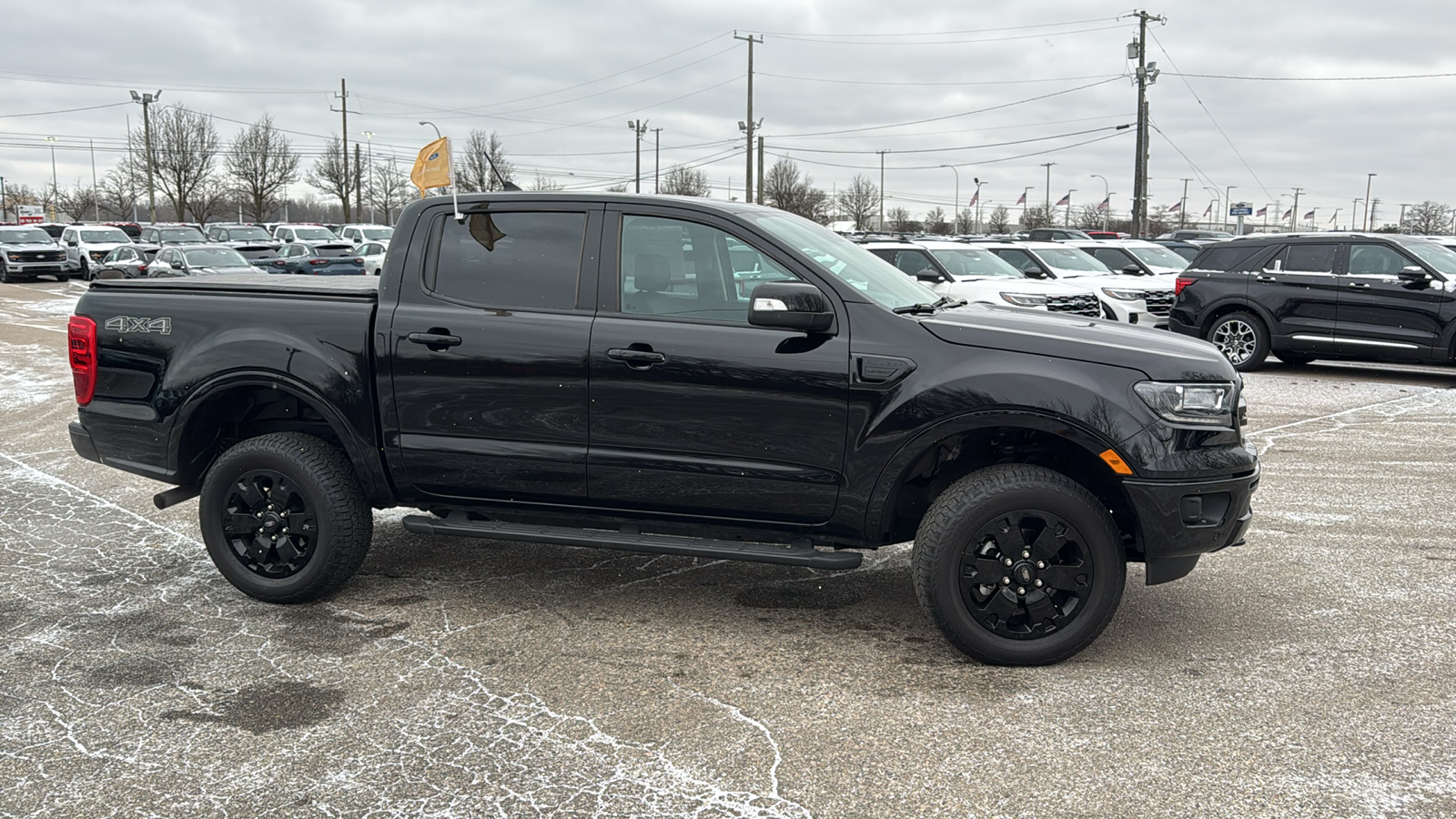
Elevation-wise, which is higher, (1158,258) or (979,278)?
(1158,258)

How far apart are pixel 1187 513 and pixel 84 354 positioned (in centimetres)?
482

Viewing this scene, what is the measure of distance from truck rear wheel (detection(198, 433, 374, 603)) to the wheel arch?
13 cm

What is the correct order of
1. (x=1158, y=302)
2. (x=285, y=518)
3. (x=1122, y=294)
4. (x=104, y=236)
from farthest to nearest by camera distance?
1. (x=104, y=236)
2. (x=1158, y=302)
3. (x=1122, y=294)
4. (x=285, y=518)

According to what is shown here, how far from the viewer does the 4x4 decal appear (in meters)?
5.10

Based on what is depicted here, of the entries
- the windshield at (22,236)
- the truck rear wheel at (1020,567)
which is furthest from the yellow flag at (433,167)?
the windshield at (22,236)

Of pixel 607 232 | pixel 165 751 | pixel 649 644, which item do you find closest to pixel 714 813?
pixel 649 644

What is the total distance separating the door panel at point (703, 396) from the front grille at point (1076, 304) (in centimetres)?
1105

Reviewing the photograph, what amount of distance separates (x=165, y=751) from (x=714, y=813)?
1.80 m

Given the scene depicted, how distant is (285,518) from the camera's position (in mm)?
4992

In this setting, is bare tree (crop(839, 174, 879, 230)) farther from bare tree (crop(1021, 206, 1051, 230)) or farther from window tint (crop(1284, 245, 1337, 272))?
window tint (crop(1284, 245, 1337, 272))

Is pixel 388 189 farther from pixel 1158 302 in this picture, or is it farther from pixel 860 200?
pixel 1158 302

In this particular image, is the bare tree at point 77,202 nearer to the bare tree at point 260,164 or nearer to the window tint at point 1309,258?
the bare tree at point 260,164

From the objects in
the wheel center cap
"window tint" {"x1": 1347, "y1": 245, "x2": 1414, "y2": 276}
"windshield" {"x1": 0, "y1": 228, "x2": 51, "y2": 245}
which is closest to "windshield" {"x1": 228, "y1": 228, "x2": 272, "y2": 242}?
"windshield" {"x1": 0, "y1": 228, "x2": 51, "y2": 245}

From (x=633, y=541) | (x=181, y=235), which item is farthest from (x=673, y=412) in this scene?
(x=181, y=235)
